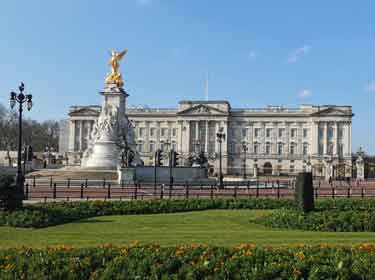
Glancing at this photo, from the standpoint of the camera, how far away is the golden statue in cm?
7062

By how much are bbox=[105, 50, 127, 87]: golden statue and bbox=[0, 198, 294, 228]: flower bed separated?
48378 millimetres

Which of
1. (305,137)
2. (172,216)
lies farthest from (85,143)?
(172,216)

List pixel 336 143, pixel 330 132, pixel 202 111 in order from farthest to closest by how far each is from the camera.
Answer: pixel 202 111 → pixel 336 143 → pixel 330 132

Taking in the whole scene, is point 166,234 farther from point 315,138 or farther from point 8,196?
point 315,138

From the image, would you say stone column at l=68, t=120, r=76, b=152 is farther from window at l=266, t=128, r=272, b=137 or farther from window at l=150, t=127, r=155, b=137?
window at l=266, t=128, r=272, b=137

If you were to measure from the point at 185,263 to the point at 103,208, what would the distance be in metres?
13.1

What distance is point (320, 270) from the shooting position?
931cm

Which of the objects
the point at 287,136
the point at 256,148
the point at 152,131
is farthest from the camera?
the point at 152,131

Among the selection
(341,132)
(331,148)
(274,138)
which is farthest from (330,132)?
(274,138)

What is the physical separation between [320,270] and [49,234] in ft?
30.7

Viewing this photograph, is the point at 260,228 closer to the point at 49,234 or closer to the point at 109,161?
the point at 49,234

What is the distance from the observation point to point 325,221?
17.3m

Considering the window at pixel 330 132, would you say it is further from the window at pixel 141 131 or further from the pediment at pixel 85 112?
the pediment at pixel 85 112

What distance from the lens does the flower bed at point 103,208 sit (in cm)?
1775
